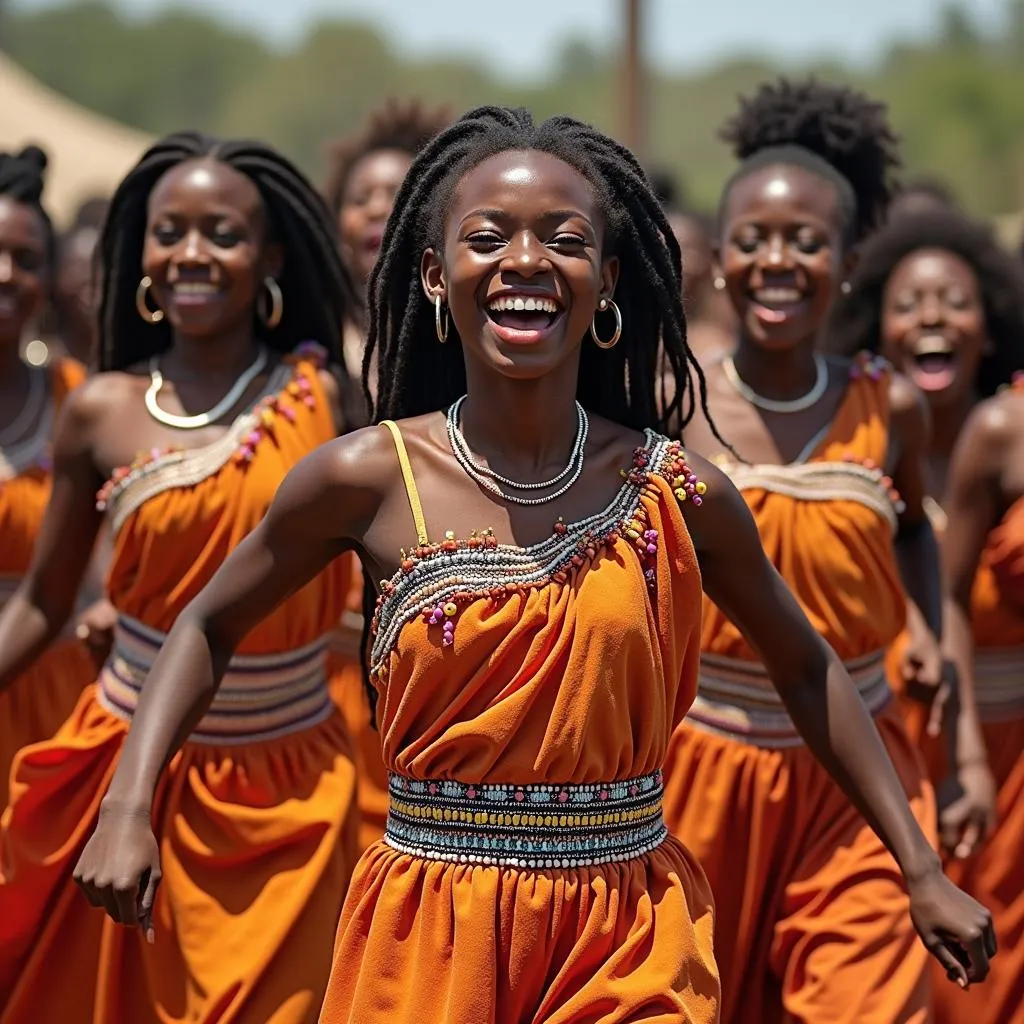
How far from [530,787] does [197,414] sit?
1902 mm

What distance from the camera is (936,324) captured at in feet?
23.1

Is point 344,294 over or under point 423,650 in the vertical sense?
over

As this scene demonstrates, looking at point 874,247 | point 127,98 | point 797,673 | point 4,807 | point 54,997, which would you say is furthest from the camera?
point 127,98

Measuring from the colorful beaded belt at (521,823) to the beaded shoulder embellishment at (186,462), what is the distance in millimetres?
1536

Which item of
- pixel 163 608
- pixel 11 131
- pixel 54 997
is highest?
pixel 11 131

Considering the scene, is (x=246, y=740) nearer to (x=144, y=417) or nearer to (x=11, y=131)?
(x=144, y=417)

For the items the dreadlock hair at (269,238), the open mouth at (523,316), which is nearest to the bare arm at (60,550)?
the dreadlock hair at (269,238)

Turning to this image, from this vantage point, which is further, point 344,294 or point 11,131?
point 11,131

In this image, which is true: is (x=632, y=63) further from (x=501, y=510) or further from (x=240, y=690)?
(x=501, y=510)

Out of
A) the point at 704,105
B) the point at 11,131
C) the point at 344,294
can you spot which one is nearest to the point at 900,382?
the point at 344,294

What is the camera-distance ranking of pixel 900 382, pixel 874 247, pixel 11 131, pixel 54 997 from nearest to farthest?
pixel 54 997 < pixel 900 382 < pixel 874 247 < pixel 11 131

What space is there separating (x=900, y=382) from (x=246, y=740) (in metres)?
1.95

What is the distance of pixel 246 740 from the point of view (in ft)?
17.9

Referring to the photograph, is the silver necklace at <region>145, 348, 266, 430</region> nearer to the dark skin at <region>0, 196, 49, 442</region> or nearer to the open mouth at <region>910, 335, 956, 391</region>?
the dark skin at <region>0, 196, 49, 442</region>
